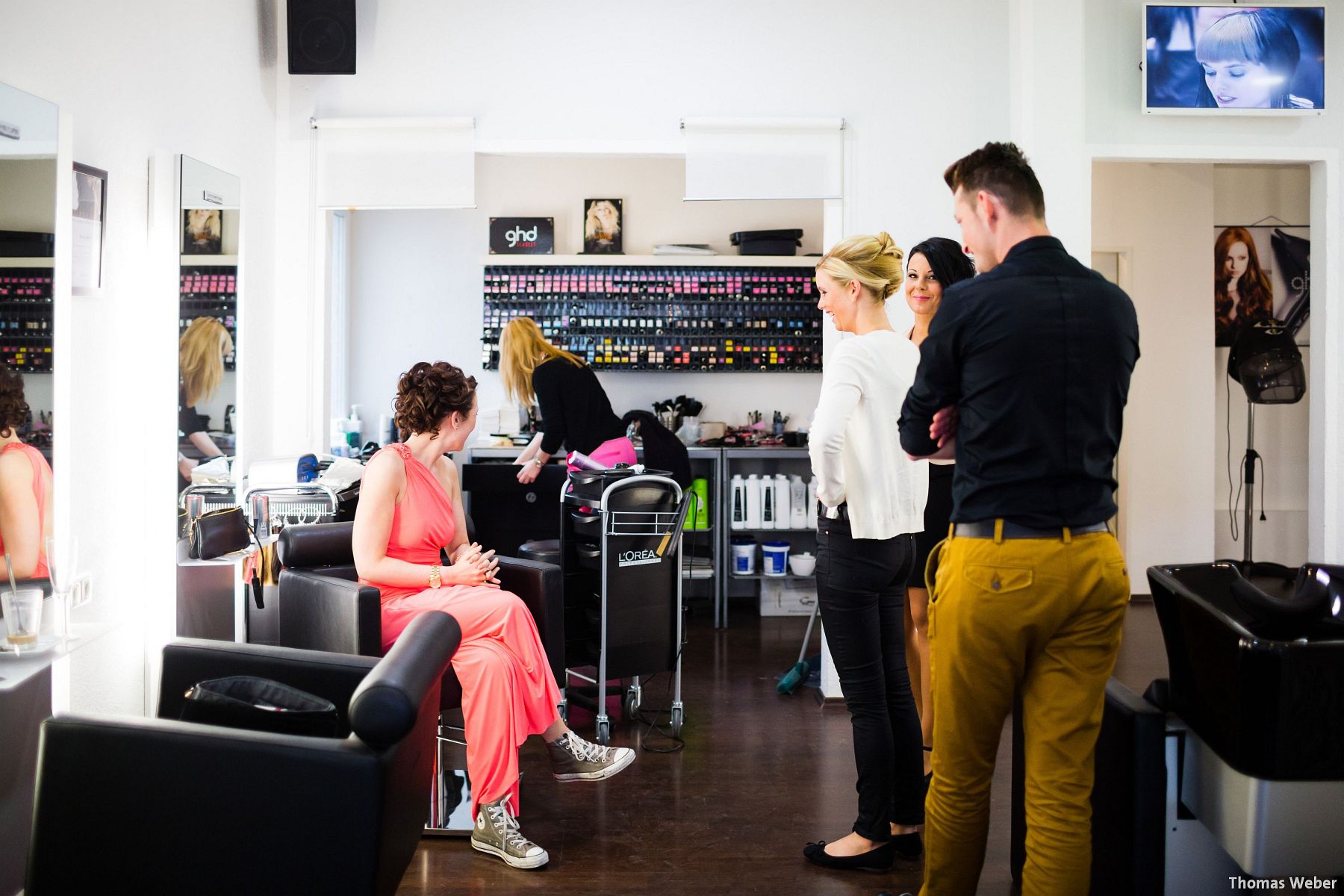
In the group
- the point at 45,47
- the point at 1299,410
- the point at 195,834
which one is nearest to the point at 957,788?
the point at 195,834

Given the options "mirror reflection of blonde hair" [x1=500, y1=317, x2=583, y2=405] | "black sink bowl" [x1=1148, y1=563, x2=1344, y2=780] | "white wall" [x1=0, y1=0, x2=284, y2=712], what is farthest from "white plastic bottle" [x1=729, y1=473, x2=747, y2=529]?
"black sink bowl" [x1=1148, y1=563, x2=1344, y2=780]

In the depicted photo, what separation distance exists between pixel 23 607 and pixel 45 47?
147 centimetres

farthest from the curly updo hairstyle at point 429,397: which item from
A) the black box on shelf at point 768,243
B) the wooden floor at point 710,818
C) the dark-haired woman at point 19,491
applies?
the black box on shelf at point 768,243

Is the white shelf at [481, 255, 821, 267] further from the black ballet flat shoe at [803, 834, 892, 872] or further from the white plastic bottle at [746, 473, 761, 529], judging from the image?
the black ballet flat shoe at [803, 834, 892, 872]

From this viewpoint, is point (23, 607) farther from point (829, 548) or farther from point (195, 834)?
point (829, 548)

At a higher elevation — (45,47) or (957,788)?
(45,47)

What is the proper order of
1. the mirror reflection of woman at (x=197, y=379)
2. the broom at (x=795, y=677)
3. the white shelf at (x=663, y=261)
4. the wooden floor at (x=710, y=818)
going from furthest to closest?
1. the white shelf at (x=663, y=261)
2. the broom at (x=795, y=677)
3. the mirror reflection of woman at (x=197, y=379)
4. the wooden floor at (x=710, y=818)

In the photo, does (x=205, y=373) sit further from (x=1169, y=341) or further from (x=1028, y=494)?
(x=1169, y=341)

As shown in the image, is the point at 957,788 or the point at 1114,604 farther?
the point at 957,788

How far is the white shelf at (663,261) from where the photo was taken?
6910 millimetres

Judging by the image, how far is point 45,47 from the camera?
2.82m

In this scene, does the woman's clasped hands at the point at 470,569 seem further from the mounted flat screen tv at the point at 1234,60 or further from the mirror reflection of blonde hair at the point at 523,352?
the mounted flat screen tv at the point at 1234,60

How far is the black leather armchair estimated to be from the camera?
9.59 feet

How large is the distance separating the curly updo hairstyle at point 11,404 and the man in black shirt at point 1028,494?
2055 millimetres
